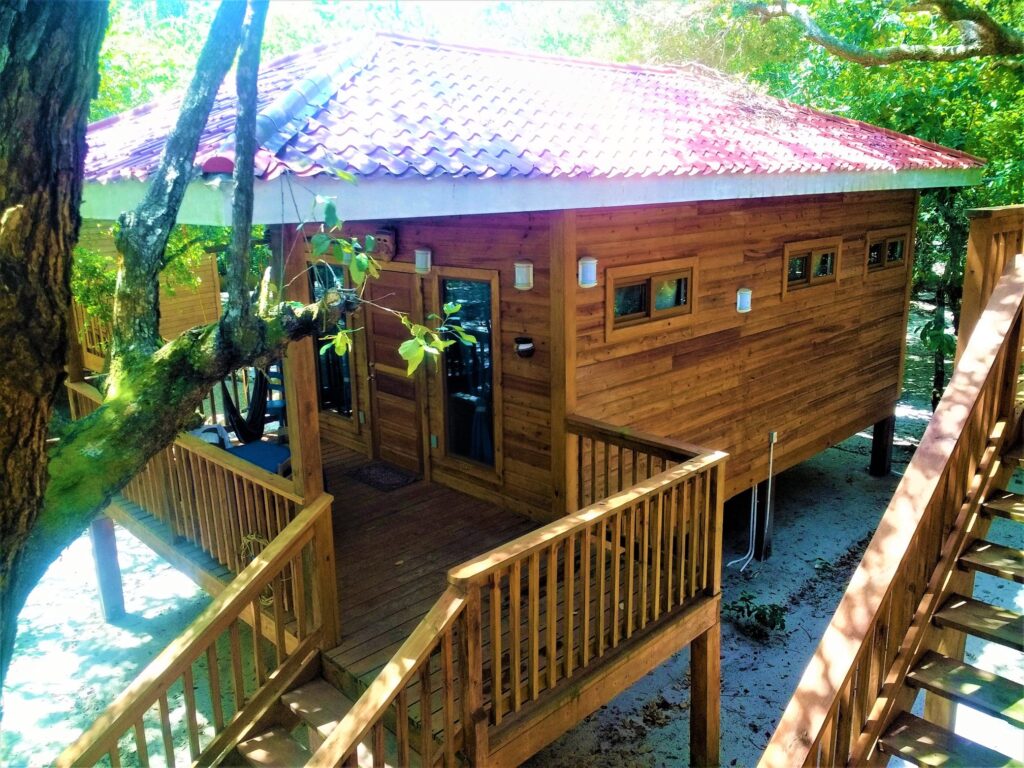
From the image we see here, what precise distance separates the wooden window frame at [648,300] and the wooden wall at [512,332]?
56 centimetres

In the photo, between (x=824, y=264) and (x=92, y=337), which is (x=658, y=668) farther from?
(x=92, y=337)

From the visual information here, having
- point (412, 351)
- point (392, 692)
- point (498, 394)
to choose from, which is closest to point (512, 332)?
point (498, 394)

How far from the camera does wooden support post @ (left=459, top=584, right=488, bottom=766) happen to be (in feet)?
11.3

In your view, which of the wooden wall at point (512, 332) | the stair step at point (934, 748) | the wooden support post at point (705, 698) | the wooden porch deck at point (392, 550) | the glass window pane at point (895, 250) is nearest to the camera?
the stair step at point (934, 748)

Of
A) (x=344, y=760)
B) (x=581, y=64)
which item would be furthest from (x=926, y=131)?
(x=344, y=760)

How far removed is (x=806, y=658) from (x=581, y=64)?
20.1ft

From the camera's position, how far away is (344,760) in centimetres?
313

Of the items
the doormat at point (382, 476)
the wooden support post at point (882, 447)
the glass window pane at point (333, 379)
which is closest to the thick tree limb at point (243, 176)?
the doormat at point (382, 476)

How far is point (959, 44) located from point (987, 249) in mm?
8643

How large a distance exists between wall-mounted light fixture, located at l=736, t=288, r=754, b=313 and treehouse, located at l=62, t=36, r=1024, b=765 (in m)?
0.02

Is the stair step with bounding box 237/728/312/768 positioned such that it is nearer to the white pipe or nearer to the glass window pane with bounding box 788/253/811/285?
the white pipe

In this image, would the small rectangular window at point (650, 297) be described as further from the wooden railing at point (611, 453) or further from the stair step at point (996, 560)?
the stair step at point (996, 560)

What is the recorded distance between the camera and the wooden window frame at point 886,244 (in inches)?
357

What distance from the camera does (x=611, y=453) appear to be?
634cm
